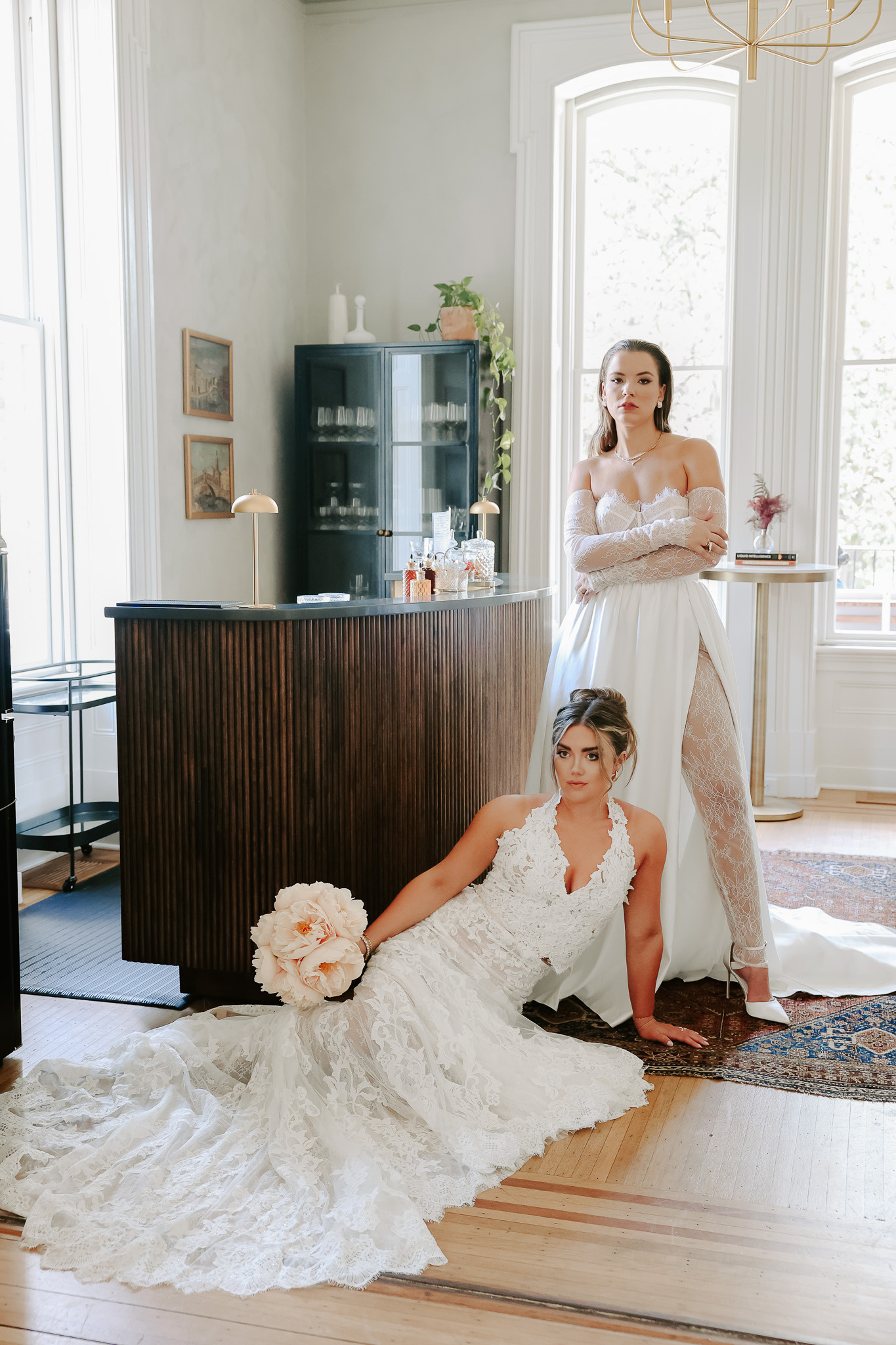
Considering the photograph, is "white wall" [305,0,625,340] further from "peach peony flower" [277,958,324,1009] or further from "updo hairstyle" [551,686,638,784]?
"peach peony flower" [277,958,324,1009]

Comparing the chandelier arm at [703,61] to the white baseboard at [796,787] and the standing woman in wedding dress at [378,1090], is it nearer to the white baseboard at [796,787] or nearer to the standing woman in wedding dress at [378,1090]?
the standing woman in wedding dress at [378,1090]

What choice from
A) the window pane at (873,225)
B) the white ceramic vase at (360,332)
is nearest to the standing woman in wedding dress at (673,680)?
the white ceramic vase at (360,332)

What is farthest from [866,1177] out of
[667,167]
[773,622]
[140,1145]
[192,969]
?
[667,167]

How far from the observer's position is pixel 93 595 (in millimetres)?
5324

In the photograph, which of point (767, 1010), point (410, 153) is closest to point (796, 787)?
point (767, 1010)

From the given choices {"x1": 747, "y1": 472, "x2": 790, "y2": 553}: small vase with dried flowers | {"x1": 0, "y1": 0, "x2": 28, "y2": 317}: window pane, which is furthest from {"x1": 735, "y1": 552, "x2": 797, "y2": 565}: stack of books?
{"x1": 0, "y1": 0, "x2": 28, "y2": 317}: window pane

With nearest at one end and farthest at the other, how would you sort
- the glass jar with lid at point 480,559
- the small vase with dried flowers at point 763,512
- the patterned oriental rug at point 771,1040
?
the patterned oriental rug at point 771,1040, the glass jar with lid at point 480,559, the small vase with dried flowers at point 763,512

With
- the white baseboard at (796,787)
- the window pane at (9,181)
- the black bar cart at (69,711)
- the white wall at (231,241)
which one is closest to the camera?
the black bar cart at (69,711)

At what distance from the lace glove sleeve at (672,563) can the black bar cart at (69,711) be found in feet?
6.15

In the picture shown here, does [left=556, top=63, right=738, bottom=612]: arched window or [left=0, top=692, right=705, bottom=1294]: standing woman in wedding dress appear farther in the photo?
[left=556, top=63, right=738, bottom=612]: arched window

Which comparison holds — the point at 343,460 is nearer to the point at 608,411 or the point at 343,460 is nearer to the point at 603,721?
the point at 608,411

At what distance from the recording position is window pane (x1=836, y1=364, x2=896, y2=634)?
20.3ft

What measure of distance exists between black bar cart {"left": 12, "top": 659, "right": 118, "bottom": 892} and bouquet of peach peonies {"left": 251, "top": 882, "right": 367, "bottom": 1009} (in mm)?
1869

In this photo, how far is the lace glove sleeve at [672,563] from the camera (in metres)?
3.41
